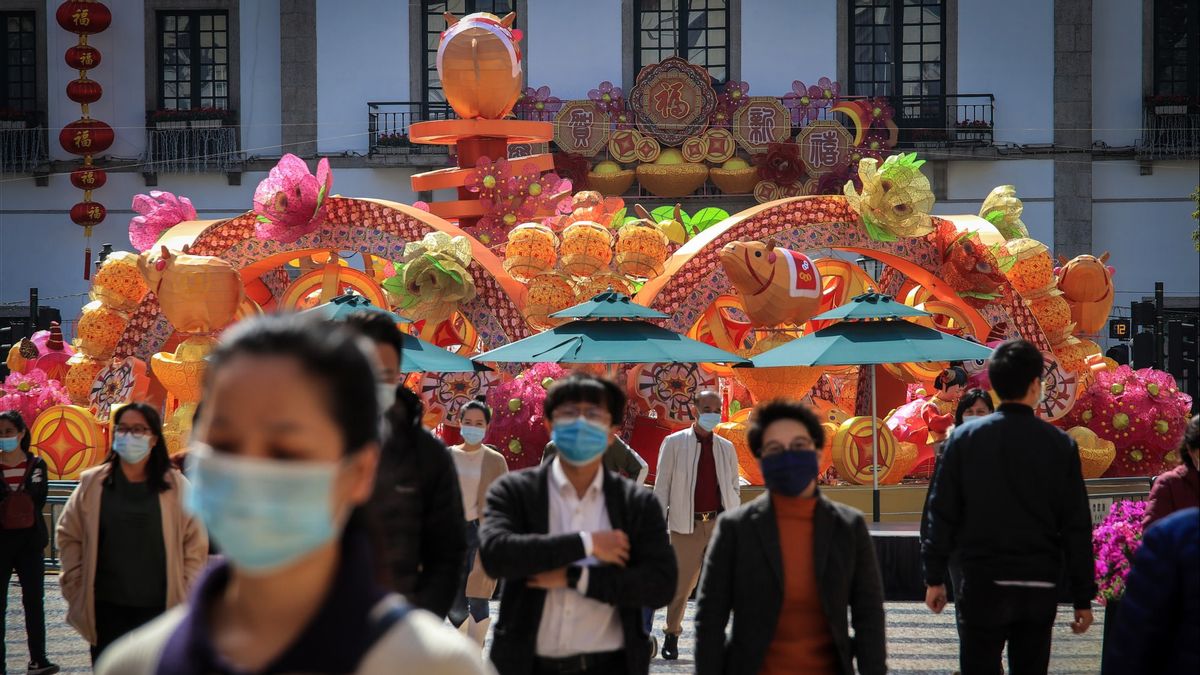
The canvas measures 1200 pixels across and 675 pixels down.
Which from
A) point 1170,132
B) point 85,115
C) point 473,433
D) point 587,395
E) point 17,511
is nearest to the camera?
point 587,395

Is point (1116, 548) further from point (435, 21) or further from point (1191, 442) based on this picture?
point (435, 21)

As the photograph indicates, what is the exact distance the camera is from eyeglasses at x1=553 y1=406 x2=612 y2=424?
17.3 ft

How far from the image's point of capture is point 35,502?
880 centimetres

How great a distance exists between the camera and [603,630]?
16.6ft

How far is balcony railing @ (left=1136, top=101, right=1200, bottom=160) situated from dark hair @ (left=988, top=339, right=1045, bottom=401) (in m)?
24.8

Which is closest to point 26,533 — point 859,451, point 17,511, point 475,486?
point 17,511

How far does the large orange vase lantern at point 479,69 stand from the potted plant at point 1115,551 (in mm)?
10041

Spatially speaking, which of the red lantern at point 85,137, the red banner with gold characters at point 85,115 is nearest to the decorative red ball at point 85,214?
the red banner with gold characters at point 85,115

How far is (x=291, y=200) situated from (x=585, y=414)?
1091 centimetres

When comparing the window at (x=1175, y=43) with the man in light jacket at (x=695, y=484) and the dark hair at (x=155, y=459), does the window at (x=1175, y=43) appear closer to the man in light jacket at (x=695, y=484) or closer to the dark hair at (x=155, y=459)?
the man in light jacket at (x=695, y=484)

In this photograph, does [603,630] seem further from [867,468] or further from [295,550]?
[867,468]

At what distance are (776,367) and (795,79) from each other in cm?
1592

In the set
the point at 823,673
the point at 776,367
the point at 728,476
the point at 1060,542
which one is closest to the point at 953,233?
the point at 776,367

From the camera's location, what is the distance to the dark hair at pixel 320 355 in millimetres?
2334
